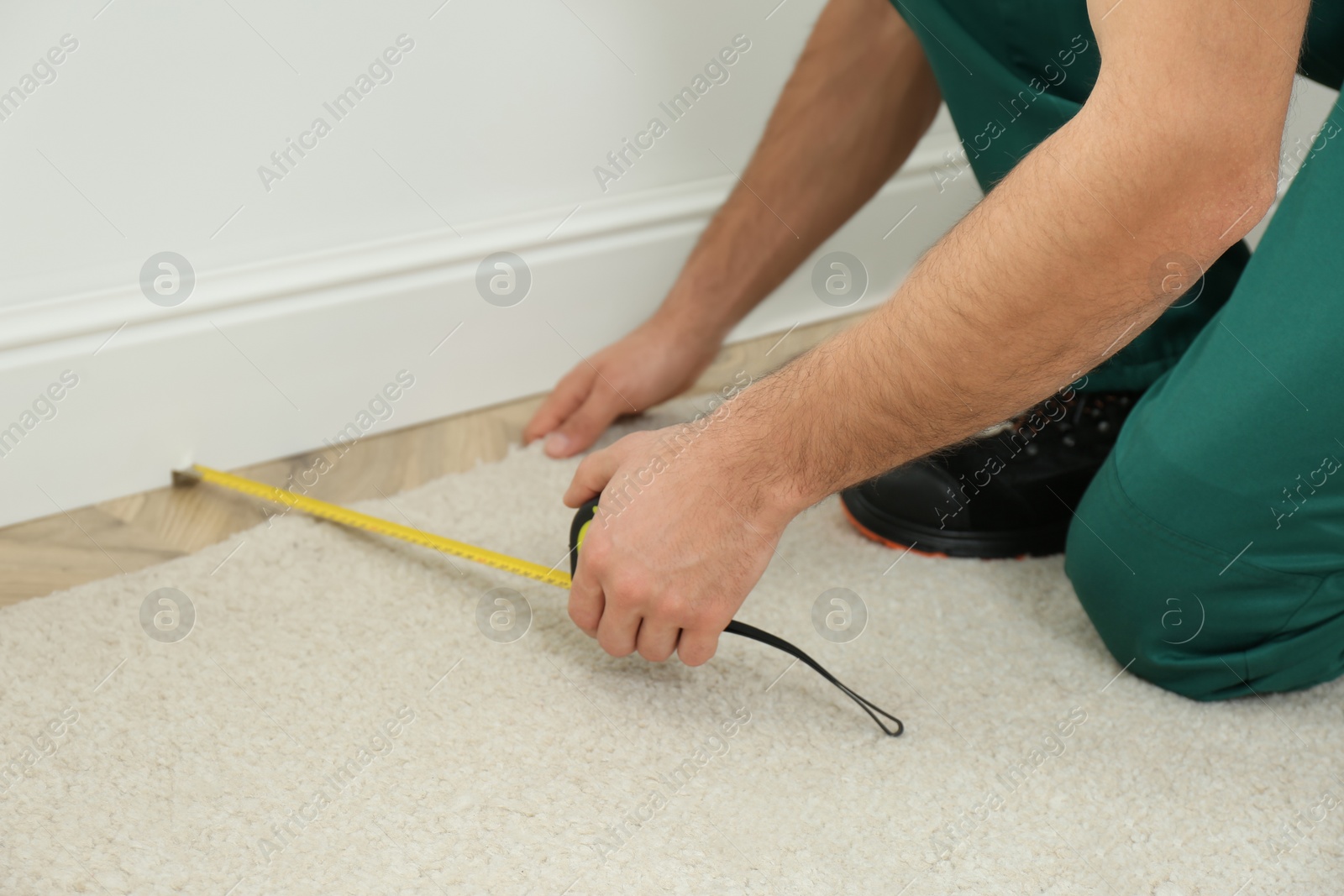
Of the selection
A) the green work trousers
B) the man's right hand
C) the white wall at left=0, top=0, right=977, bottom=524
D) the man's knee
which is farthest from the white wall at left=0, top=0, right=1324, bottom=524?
the man's knee

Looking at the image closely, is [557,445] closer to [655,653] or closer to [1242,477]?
[655,653]

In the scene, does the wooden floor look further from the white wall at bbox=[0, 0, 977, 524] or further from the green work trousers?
the green work trousers

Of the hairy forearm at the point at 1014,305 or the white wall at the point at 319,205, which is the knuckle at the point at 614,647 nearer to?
the hairy forearm at the point at 1014,305

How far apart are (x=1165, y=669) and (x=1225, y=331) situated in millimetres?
283

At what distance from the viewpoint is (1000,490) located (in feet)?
3.42

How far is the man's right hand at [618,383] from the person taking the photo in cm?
123

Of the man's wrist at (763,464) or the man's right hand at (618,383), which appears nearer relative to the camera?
the man's wrist at (763,464)

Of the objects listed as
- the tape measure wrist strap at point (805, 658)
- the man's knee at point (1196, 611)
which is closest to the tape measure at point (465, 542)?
the tape measure wrist strap at point (805, 658)

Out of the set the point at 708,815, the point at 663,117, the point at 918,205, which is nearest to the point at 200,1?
the point at 663,117

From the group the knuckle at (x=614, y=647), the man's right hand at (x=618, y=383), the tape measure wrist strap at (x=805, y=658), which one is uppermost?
the knuckle at (x=614, y=647)

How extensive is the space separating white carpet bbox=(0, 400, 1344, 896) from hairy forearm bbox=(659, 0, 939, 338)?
1.30 feet

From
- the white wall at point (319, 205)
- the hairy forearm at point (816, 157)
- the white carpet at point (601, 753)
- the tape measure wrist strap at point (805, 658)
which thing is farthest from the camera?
the hairy forearm at point (816, 157)

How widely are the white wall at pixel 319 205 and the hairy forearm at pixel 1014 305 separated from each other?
605 millimetres

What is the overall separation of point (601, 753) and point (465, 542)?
334 millimetres
